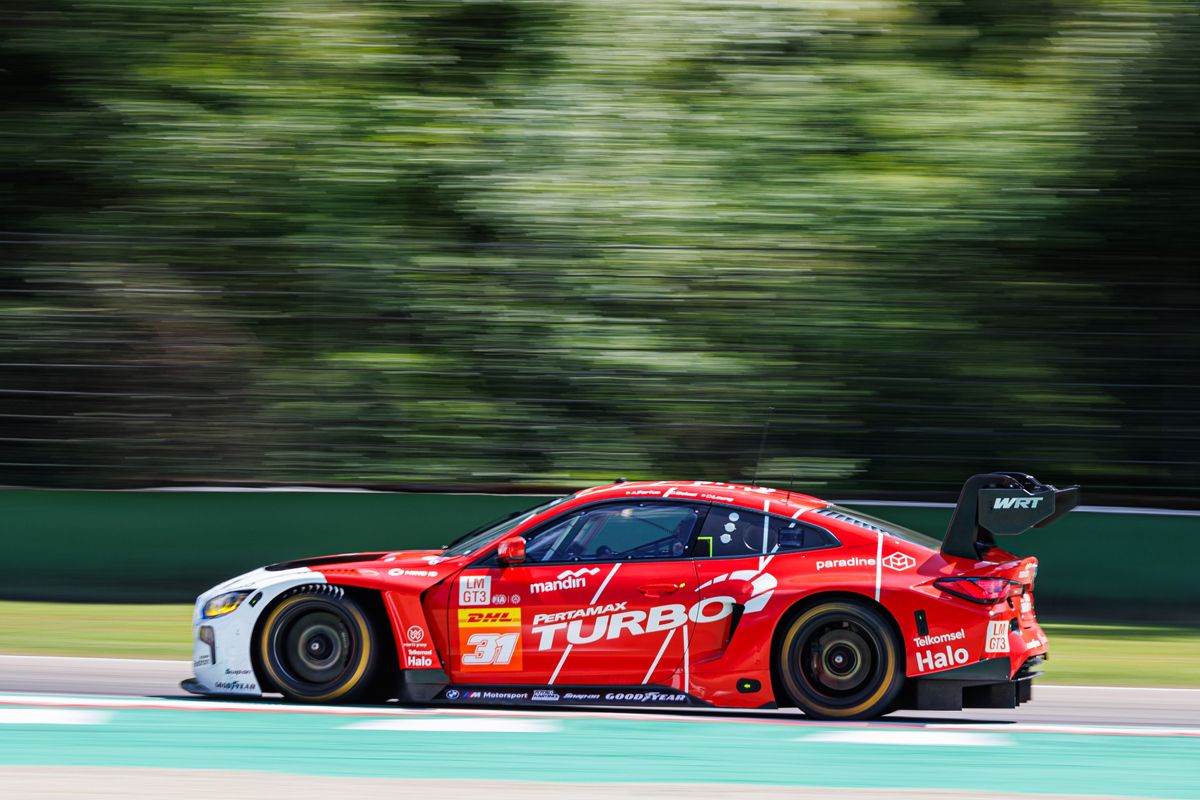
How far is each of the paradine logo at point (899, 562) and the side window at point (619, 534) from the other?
91 centimetres

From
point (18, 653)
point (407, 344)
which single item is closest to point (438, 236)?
point (407, 344)

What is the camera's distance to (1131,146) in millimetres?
13469

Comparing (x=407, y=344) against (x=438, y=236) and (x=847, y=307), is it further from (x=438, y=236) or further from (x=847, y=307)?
(x=847, y=307)

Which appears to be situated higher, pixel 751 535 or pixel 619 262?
pixel 619 262

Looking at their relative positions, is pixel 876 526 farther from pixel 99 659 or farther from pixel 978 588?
pixel 99 659

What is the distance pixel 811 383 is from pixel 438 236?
3742mm

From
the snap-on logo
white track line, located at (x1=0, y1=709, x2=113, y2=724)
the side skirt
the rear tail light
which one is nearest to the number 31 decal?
the side skirt

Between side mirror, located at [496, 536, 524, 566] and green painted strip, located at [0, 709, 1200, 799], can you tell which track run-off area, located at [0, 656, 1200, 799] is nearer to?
green painted strip, located at [0, 709, 1200, 799]

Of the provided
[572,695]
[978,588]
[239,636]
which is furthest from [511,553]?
[978,588]

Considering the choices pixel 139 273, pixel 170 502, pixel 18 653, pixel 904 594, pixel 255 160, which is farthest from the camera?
pixel 255 160

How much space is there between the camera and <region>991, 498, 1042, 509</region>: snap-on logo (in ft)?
23.0

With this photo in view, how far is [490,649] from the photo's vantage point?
6969mm

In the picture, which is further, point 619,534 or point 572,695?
point 619,534

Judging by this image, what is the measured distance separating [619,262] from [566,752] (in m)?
7.44
